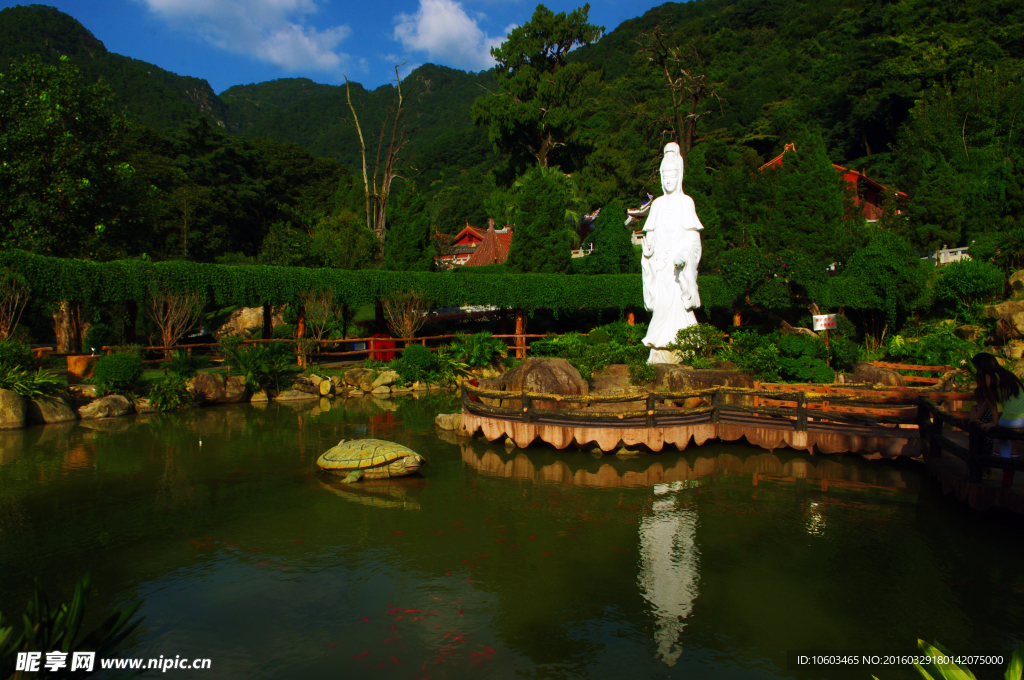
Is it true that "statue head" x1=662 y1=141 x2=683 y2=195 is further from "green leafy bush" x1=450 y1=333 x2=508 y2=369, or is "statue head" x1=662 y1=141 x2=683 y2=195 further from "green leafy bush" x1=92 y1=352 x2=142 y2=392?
"green leafy bush" x1=92 y1=352 x2=142 y2=392

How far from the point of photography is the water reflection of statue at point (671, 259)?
15.8 meters

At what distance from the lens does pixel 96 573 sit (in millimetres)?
6926

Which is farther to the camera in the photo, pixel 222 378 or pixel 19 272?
pixel 222 378

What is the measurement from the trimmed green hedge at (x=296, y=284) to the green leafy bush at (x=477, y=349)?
2591mm

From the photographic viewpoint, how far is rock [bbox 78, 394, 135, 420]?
1627 centimetres

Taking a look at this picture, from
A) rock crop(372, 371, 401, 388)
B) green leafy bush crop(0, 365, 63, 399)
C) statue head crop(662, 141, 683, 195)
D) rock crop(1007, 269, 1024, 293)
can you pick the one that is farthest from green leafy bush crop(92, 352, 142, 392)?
rock crop(1007, 269, 1024, 293)

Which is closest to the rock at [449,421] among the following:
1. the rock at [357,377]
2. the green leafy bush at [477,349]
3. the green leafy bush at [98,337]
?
the rock at [357,377]

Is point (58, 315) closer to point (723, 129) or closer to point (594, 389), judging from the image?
point (594, 389)

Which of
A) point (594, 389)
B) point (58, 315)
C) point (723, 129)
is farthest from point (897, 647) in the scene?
point (723, 129)

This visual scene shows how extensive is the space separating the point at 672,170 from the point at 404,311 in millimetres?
12630

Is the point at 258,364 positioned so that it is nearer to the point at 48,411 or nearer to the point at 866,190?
the point at 48,411

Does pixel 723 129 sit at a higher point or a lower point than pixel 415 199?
higher

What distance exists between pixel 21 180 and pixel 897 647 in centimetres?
2742

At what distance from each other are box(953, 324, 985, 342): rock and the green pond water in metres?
10.8
